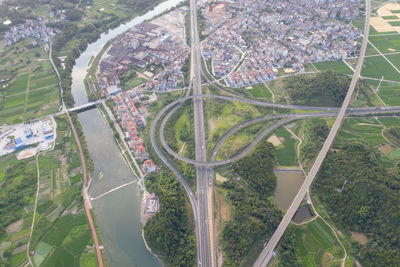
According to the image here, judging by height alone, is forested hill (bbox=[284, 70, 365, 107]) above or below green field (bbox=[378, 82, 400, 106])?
above

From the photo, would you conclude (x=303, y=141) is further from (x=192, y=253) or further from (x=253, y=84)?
(x=192, y=253)

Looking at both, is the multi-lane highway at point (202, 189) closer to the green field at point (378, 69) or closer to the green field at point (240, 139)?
the green field at point (240, 139)

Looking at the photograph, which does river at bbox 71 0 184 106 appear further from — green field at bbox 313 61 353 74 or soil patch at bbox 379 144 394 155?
soil patch at bbox 379 144 394 155

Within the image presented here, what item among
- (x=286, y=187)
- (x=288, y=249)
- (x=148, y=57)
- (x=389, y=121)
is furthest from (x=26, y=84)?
(x=389, y=121)

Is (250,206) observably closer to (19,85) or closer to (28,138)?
(28,138)

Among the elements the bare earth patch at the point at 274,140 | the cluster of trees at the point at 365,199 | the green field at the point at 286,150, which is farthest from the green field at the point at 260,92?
the cluster of trees at the point at 365,199

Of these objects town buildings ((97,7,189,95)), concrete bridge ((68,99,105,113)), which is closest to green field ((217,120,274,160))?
town buildings ((97,7,189,95))

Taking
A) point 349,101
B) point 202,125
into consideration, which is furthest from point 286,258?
point 349,101
